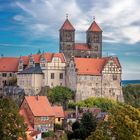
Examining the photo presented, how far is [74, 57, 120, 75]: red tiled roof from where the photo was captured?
4063 inches

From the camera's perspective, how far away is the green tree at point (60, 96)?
97.8 m

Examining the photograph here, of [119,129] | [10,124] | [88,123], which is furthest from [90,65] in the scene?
[10,124]

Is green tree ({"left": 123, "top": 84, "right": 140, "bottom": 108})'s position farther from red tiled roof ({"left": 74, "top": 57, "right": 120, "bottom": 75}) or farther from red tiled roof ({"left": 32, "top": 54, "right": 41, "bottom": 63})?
red tiled roof ({"left": 32, "top": 54, "right": 41, "bottom": 63})

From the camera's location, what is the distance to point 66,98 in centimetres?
9856

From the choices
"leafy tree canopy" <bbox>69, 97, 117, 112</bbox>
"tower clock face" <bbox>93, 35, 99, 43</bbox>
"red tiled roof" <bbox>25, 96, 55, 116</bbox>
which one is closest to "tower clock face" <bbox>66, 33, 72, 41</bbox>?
"tower clock face" <bbox>93, 35, 99, 43</bbox>

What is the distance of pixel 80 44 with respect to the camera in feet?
383

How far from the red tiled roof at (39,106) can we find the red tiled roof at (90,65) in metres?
22.3

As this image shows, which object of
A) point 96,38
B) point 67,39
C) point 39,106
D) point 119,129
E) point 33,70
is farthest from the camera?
point 96,38

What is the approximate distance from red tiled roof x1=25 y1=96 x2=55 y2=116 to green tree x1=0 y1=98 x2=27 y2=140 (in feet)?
91.6

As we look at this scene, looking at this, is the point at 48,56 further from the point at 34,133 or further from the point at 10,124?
the point at 10,124

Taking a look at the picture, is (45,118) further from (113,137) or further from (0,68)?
(0,68)

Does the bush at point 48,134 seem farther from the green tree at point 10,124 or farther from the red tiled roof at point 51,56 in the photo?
the red tiled roof at point 51,56

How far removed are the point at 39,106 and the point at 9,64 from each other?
1431 inches

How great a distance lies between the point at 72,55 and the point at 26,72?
37.4ft
